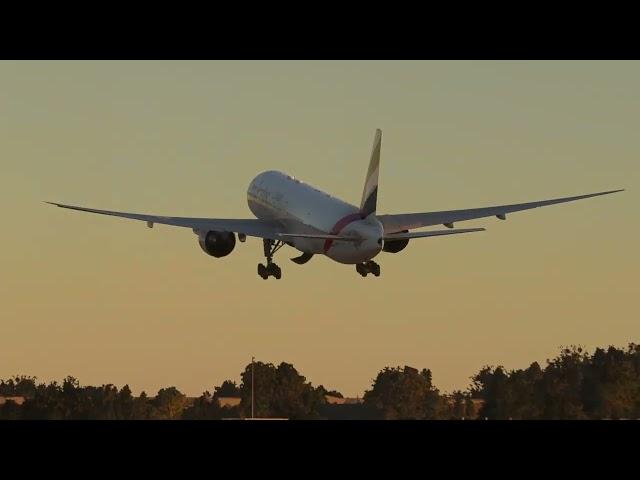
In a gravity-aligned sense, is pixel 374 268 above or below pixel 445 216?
below

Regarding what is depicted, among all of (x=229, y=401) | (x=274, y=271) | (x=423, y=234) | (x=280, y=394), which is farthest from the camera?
(x=229, y=401)

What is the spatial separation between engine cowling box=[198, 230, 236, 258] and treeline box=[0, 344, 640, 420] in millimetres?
21636

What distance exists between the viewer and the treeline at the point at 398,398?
11512 cm

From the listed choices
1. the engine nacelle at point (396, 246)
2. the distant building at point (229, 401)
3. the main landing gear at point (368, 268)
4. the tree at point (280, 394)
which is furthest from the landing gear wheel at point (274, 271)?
the distant building at point (229, 401)

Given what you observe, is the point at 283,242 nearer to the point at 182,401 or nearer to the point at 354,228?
the point at 354,228

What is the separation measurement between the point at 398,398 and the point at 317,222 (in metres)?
59.6

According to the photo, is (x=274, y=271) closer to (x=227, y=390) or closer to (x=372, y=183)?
(x=372, y=183)

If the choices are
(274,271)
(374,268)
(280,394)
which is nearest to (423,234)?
(374,268)

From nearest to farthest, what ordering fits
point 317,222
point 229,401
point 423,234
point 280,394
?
point 423,234, point 317,222, point 280,394, point 229,401

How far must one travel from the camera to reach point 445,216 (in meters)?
96.7

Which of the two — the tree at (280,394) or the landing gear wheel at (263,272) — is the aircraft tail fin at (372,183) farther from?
the tree at (280,394)
